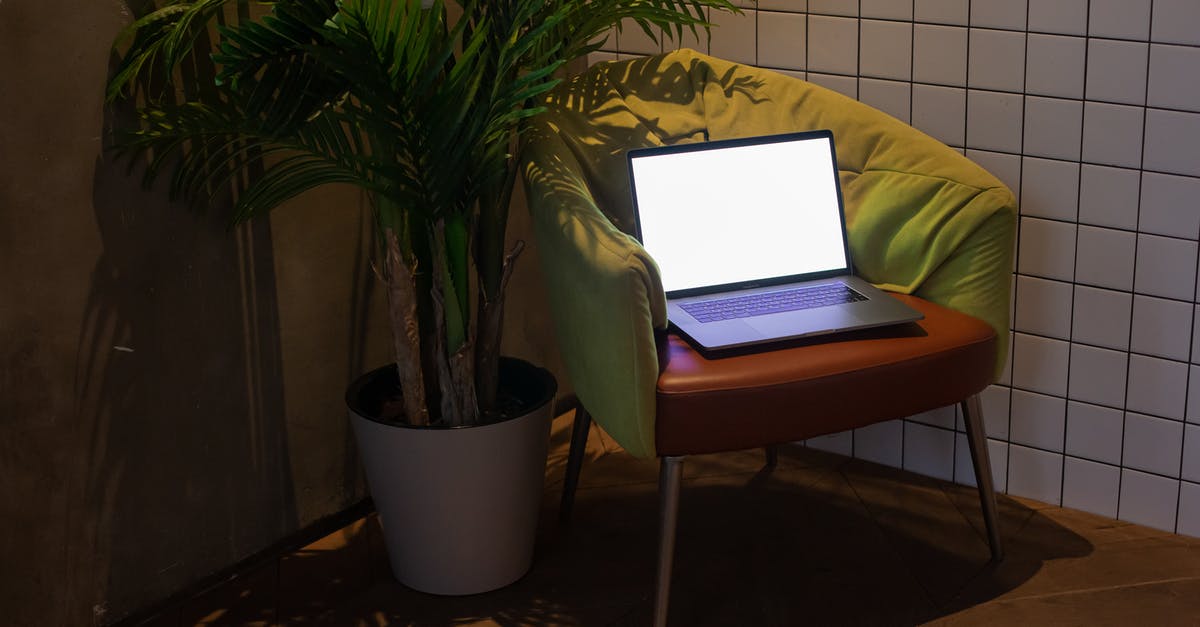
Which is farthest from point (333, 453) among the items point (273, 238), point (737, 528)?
point (737, 528)

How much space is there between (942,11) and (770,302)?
742 mm

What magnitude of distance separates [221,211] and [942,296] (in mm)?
1349

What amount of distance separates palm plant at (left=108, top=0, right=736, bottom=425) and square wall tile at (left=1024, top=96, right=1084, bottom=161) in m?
0.66

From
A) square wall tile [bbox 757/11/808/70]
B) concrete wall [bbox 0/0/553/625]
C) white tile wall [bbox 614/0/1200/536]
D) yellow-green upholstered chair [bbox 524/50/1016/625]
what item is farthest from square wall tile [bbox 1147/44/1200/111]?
concrete wall [bbox 0/0/553/625]

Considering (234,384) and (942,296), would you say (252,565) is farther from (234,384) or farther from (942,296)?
(942,296)

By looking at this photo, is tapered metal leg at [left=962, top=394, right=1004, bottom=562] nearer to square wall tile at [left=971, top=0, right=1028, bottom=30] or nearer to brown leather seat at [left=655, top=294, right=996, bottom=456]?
brown leather seat at [left=655, top=294, right=996, bottom=456]

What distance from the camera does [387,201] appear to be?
2.21 meters

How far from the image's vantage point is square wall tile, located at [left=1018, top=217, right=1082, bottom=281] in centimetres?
258

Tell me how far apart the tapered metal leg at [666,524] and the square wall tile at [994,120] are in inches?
40.2

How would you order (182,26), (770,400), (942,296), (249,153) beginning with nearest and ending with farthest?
(182,26)
(770,400)
(249,153)
(942,296)

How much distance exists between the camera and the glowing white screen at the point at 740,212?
2.42 meters

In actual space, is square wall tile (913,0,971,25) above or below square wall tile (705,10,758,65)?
Result: above

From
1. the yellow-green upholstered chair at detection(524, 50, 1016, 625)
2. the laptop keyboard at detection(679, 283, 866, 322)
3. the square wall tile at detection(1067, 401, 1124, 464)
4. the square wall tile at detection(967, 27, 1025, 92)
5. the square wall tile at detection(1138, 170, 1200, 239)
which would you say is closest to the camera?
the yellow-green upholstered chair at detection(524, 50, 1016, 625)

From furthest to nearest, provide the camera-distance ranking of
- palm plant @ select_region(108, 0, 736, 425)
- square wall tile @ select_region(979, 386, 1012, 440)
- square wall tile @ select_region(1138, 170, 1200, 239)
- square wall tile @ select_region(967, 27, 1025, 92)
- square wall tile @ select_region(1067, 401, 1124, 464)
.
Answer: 1. square wall tile @ select_region(979, 386, 1012, 440)
2. square wall tile @ select_region(1067, 401, 1124, 464)
3. square wall tile @ select_region(967, 27, 1025, 92)
4. square wall tile @ select_region(1138, 170, 1200, 239)
5. palm plant @ select_region(108, 0, 736, 425)
